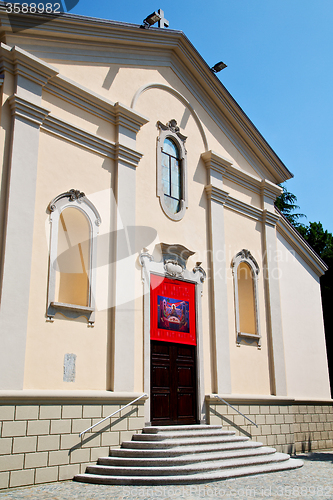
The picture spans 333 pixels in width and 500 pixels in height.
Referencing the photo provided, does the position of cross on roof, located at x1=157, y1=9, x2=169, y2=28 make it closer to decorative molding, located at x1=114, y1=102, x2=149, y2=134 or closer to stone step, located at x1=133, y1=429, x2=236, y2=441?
decorative molding, located at x1=114, y1=102, x2=149, y2=134

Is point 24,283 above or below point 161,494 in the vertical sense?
above

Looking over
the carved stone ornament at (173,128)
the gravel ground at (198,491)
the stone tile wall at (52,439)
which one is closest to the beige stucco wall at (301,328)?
the carved stone ornament at (173,128)

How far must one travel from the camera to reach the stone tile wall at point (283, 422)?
12.5 m

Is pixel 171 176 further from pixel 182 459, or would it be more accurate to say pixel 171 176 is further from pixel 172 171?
pixel 182 459

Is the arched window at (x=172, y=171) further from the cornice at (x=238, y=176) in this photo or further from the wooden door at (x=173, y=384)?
the wooden door at (x=173, y=384)

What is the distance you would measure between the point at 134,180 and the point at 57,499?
697 cm

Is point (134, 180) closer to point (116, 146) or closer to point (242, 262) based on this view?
point (116, 146)

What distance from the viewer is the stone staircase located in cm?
852

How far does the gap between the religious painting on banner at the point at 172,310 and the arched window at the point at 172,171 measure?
5.95 feet

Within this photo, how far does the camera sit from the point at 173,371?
11.6m

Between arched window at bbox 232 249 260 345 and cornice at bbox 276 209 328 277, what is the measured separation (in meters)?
2.57

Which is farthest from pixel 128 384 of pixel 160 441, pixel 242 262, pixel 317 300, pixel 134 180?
pixel 317 300

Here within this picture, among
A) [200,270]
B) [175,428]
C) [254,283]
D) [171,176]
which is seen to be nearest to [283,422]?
[254,283]

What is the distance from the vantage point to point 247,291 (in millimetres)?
15023
